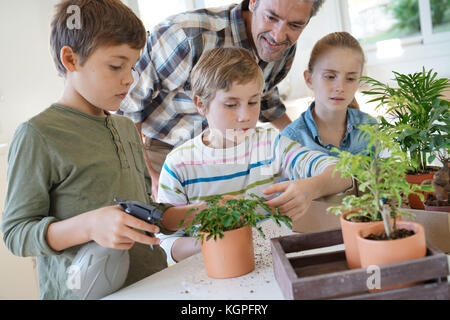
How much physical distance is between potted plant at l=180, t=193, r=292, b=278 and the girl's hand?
0.11 metres

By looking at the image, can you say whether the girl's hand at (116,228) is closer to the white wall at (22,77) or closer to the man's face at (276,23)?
the man's face at (276,23)

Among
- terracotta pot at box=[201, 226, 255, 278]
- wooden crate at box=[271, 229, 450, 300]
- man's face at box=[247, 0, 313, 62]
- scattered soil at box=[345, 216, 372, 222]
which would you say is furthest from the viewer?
man's face at box=[247, 0, 313, 62]

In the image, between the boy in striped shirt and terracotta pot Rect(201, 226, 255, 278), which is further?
the boy in striped shirt

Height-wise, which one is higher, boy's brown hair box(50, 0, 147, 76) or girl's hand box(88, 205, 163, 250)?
boy's brown hair box(50, 0, 147, 76)

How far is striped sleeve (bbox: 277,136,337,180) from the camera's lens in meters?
Result: 1.36

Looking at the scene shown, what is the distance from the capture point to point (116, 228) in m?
0.86

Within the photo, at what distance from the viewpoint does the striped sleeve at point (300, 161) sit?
136 cm

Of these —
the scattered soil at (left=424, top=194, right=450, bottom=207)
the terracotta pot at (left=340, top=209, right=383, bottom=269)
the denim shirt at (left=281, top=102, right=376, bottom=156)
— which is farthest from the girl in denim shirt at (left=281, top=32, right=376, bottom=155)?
the terracotta pot at (left=340, top=209, right=383, bottom=269)

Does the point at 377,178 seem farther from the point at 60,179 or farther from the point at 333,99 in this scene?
the point at 333,99

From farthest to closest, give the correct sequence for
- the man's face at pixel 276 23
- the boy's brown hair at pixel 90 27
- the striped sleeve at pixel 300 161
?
the man's face at pixel 276 23 < the striped sleeve at pixel 300 161 < the boy's brown hair at pixel 90 27

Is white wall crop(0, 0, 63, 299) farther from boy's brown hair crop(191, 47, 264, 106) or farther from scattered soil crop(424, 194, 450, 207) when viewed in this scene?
scattered soil crop(424, 194, 450, 207)

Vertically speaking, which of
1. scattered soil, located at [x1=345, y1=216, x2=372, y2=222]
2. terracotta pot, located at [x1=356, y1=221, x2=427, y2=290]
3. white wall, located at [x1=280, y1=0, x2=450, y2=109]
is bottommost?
terracotta pot, located at [x1=356, y1=221, x2=427, y2=290]

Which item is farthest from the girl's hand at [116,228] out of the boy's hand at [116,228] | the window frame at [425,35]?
the window frame at [425,35]
